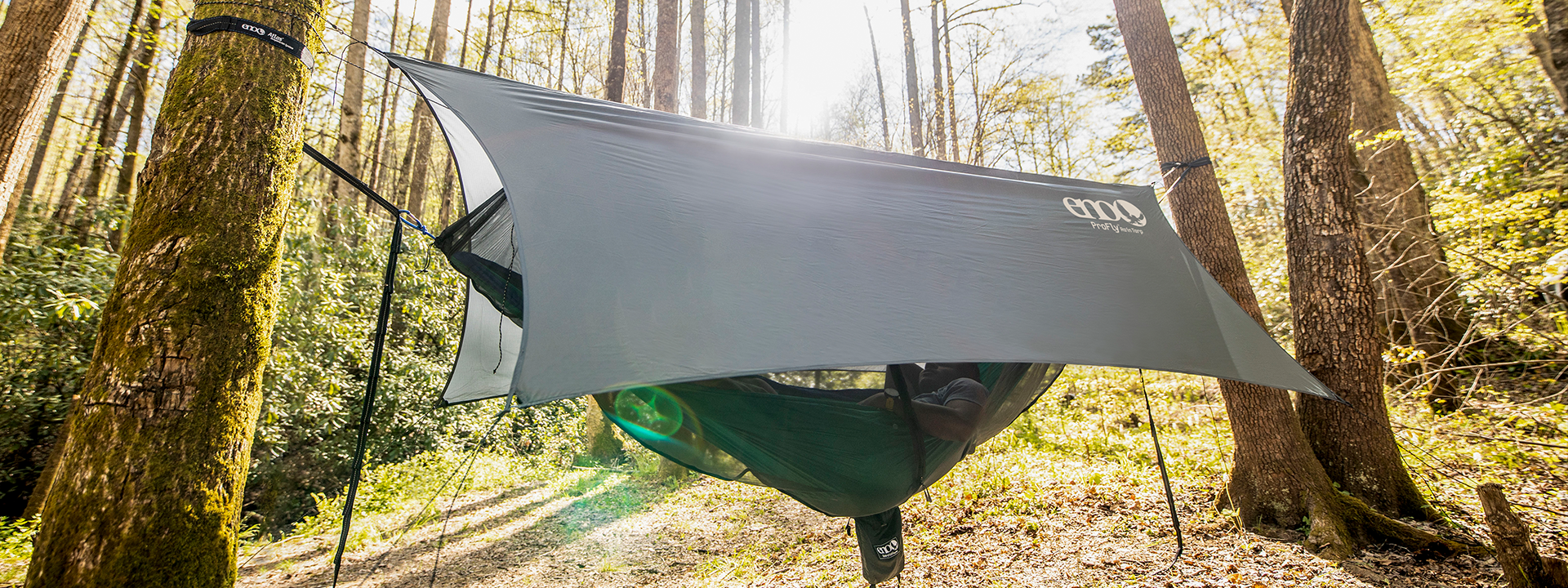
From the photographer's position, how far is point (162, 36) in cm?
495

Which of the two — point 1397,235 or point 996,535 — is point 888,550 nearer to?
point 996,535

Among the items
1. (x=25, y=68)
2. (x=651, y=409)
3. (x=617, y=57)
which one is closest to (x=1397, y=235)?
(x=651, y=409)

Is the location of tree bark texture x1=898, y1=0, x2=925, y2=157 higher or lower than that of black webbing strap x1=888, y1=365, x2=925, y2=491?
higher

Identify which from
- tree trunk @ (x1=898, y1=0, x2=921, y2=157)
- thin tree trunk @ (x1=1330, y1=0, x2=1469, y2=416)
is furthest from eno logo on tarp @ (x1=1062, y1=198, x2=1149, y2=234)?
tree trunk @ (x1=898, y1=0, x2=921, y2=157)

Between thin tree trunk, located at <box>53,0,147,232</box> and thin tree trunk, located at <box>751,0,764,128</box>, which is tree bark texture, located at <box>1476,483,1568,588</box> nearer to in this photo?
thin tree trunk, located at <box>751,0,764,128</box>

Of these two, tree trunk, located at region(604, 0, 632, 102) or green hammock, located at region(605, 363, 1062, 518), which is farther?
tree trunk, located at region(604, 0, 632, 102)

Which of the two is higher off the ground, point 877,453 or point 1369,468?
point 877,453

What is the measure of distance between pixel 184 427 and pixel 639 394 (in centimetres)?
88

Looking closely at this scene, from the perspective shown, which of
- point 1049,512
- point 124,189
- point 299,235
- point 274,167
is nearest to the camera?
point 274,167

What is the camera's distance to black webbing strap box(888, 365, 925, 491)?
60.9 inches

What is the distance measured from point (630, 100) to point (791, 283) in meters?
8.28

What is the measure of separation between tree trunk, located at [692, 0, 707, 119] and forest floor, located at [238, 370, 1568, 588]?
11.1 ft

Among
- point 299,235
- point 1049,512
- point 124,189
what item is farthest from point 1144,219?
point 124,189

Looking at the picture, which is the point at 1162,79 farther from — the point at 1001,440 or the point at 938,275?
the point at 1001,440
